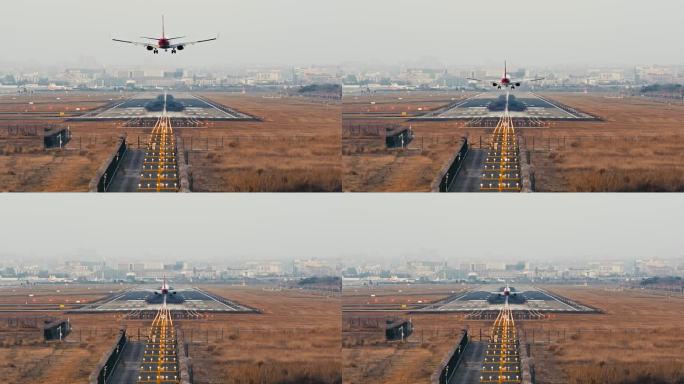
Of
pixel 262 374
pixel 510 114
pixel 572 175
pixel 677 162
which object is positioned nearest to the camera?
pixel 262 374

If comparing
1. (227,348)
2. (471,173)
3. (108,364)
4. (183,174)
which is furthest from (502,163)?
(108,364)

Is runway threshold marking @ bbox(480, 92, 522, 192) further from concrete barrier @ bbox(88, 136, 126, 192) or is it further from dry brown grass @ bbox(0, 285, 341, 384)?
concrete barrier @ bbox(88, 136, 126, 192)

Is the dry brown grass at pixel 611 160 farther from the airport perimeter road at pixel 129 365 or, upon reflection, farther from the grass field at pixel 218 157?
the airport perimeter road at pixel 129 365

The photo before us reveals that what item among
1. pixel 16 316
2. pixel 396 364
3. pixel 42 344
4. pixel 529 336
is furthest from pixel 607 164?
pixel 16 316

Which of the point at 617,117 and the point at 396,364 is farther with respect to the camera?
the point at 617,117

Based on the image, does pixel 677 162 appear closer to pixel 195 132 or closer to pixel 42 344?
pixel 195 132

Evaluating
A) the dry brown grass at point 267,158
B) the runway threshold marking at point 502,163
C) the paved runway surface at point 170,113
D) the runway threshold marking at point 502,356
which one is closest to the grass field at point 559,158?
the runway threshold marking at point 502,163

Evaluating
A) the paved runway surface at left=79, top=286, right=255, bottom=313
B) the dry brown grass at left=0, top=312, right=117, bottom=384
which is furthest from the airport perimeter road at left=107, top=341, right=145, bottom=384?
the paved runway surface at left=79, top=286, right=255, bottom=313
